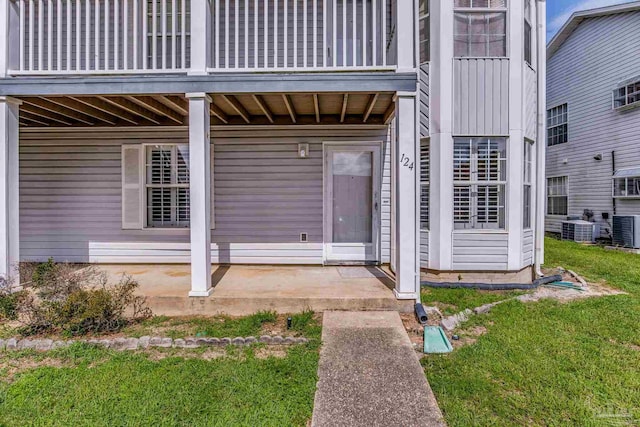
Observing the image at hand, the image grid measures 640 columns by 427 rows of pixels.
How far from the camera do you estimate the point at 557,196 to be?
11883 mm

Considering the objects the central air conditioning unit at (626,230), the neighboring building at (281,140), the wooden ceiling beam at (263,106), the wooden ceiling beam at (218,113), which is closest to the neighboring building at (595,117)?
the central air conditioning unit at (626,230)

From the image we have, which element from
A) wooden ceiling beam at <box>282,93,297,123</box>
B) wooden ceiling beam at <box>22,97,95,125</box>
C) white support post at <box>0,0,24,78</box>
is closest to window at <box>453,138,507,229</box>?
wooden ceiling beam at <box>282,93,297,123</box>

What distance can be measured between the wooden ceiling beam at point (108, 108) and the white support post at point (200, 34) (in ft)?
5.40

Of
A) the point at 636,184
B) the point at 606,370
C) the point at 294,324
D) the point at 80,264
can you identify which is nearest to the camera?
the point at 606,370

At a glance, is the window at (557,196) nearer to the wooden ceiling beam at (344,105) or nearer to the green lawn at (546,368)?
the green lawn at (546,368)

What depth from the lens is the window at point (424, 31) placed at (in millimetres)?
5480

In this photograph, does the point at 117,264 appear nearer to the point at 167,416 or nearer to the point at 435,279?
the point at 167,416

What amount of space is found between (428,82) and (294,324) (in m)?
4.19

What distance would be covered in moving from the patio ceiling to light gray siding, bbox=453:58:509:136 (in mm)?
1142

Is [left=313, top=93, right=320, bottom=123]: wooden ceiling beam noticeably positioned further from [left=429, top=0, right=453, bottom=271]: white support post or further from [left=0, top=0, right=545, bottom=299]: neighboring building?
[left=429, top=0, right=453, bottom=271]: white support post

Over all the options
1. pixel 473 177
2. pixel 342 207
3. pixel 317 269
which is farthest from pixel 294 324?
pixel 473 177

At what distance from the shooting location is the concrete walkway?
2262mm

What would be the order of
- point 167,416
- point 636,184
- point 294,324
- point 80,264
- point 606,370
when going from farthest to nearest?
point 636,184 → point 80,264 → point 294,324 → point 606,370 → point 167,416

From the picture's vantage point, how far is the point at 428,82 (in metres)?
5.45
